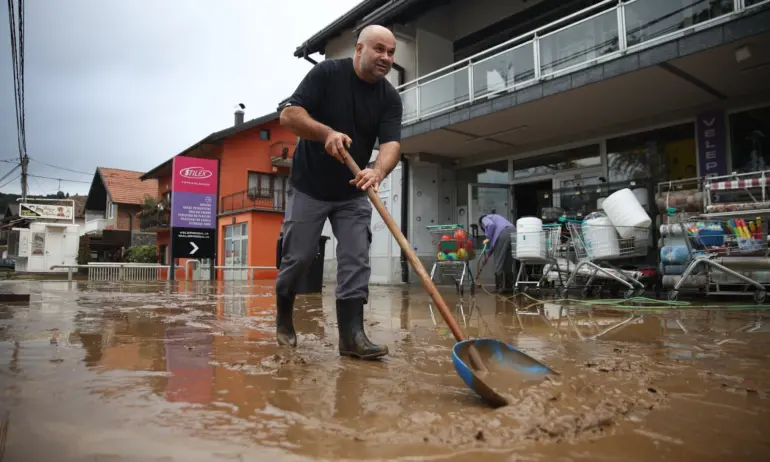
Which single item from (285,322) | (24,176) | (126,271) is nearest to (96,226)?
(24,176)

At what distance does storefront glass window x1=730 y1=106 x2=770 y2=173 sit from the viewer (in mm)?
7227

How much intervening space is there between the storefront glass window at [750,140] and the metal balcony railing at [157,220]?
25077mm

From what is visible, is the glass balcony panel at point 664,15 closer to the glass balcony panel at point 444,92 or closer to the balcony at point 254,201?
the glass balcony panel at point 444,92

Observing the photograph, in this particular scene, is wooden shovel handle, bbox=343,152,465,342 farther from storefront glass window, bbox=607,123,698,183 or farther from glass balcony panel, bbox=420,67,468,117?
glass balcony panel, bbox=420,67,468,117

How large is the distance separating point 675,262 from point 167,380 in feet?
21.0

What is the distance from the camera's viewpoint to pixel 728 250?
5086 millimetres

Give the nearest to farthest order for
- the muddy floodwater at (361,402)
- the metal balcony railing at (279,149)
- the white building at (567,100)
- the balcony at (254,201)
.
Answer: the muddy floodwater at (361,402) → the white building at (567,100) → the balcony at (254,201) → the metal balcony railing at (279,149)

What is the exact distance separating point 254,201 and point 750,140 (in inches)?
765

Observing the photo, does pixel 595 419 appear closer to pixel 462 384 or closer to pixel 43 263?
pixel 462 384

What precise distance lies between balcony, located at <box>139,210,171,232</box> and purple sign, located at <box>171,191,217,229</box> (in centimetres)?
1335

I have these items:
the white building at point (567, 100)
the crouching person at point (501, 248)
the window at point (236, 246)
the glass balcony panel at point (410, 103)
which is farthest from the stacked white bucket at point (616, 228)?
the window at point (236, 246)

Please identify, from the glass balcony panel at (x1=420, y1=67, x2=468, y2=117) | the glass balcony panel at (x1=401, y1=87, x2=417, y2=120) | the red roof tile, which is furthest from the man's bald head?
the red roof tile

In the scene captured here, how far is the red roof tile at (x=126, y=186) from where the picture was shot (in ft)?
106

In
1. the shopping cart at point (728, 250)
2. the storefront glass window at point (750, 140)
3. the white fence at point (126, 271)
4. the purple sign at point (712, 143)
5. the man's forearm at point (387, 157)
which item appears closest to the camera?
the man's forearm at point (387, 157)
